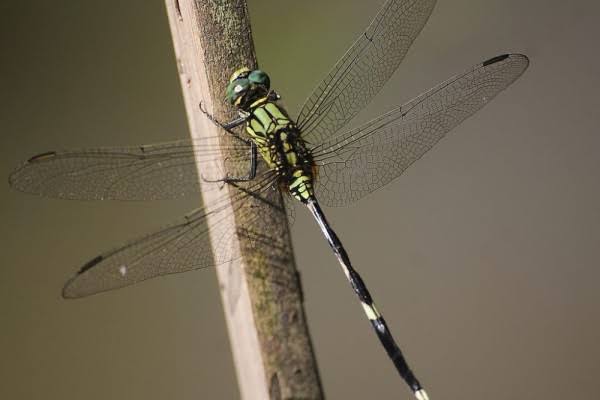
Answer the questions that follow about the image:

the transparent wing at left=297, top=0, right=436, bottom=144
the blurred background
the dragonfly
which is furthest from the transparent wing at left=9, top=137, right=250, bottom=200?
the blurred background

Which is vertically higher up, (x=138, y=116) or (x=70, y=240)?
(x=138, y=116)

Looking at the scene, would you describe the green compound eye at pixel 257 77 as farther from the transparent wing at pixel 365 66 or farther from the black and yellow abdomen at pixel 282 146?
the transparent wing at pixel 365 66

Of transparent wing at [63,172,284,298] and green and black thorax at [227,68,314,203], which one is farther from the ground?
green and black thorax at [227,68,314,203]

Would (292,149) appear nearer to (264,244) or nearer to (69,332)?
(264,244)

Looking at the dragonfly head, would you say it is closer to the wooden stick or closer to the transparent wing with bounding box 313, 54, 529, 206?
the wooden stick

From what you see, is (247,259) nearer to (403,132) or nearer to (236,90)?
(236,90)

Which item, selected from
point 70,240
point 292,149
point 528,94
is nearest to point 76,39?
point 70,240
